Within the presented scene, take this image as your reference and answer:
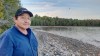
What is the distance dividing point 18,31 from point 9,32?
15 cm

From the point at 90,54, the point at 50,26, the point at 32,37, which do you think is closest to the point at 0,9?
the point at 90,54

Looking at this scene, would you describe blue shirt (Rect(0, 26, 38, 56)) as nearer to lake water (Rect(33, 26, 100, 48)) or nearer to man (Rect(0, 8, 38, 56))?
man (Rect(0, 8, 38, 56))

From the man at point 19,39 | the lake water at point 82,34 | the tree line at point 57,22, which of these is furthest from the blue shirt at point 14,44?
the tree line at point 57,22

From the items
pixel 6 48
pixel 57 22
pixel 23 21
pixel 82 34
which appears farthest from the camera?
pixel 57 22

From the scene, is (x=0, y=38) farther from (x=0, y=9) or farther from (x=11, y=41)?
(x=0, y=9)

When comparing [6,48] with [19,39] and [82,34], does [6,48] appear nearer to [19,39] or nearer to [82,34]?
[19,39]

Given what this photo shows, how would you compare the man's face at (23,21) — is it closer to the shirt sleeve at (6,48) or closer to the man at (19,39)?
the man at (19,39)

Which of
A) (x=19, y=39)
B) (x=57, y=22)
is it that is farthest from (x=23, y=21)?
(x=57, y=22)

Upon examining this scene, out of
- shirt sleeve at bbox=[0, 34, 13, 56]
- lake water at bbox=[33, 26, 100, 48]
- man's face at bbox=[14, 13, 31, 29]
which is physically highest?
man's face at bbox=[14, 13, 31, 29]

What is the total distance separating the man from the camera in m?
4.74

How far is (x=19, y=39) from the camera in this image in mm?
4824

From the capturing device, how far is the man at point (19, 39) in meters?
4.74

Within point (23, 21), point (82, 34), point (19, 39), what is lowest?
point (82, 34)

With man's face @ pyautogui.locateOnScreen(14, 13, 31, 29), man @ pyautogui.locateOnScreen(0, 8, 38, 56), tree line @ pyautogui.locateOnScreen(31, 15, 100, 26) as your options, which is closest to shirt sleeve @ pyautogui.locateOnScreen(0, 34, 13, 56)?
man @ pyautogui.locateOnScreen(0, 8, 38, 56)
